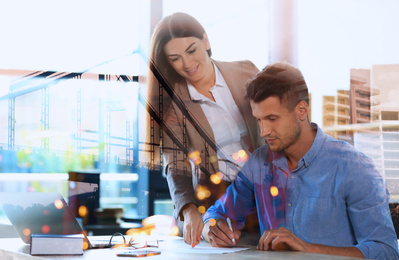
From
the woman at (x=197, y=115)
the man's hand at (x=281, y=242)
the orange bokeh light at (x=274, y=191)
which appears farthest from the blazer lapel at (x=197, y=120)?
the man's hand at (x=281, y=242)

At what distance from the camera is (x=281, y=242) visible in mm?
1143

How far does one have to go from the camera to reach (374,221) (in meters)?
1.32

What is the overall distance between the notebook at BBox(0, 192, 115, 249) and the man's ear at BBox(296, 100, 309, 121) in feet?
3.01

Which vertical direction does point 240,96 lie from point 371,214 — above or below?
above

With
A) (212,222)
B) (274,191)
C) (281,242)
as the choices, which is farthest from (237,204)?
(281,242)

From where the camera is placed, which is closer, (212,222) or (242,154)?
(212,222)

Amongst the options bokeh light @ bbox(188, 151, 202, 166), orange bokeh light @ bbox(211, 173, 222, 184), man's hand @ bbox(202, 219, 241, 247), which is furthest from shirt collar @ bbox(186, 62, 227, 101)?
man's hand @ bbox(202, 219, 241, 247)

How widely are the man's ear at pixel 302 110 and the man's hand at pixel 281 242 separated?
2.09ft

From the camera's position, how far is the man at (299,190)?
4.22 ft

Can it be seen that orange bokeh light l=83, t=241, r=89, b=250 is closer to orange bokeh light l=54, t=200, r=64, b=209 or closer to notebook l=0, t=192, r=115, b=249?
notebook l=0, t=192, r=115, b=249

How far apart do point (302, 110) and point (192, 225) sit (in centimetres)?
64

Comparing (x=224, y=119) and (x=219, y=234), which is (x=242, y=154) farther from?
(x=219, y=234)

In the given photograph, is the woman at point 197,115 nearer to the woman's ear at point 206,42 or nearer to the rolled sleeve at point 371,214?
the woman's ear at point 206,42

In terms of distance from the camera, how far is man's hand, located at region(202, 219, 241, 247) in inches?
52.6
